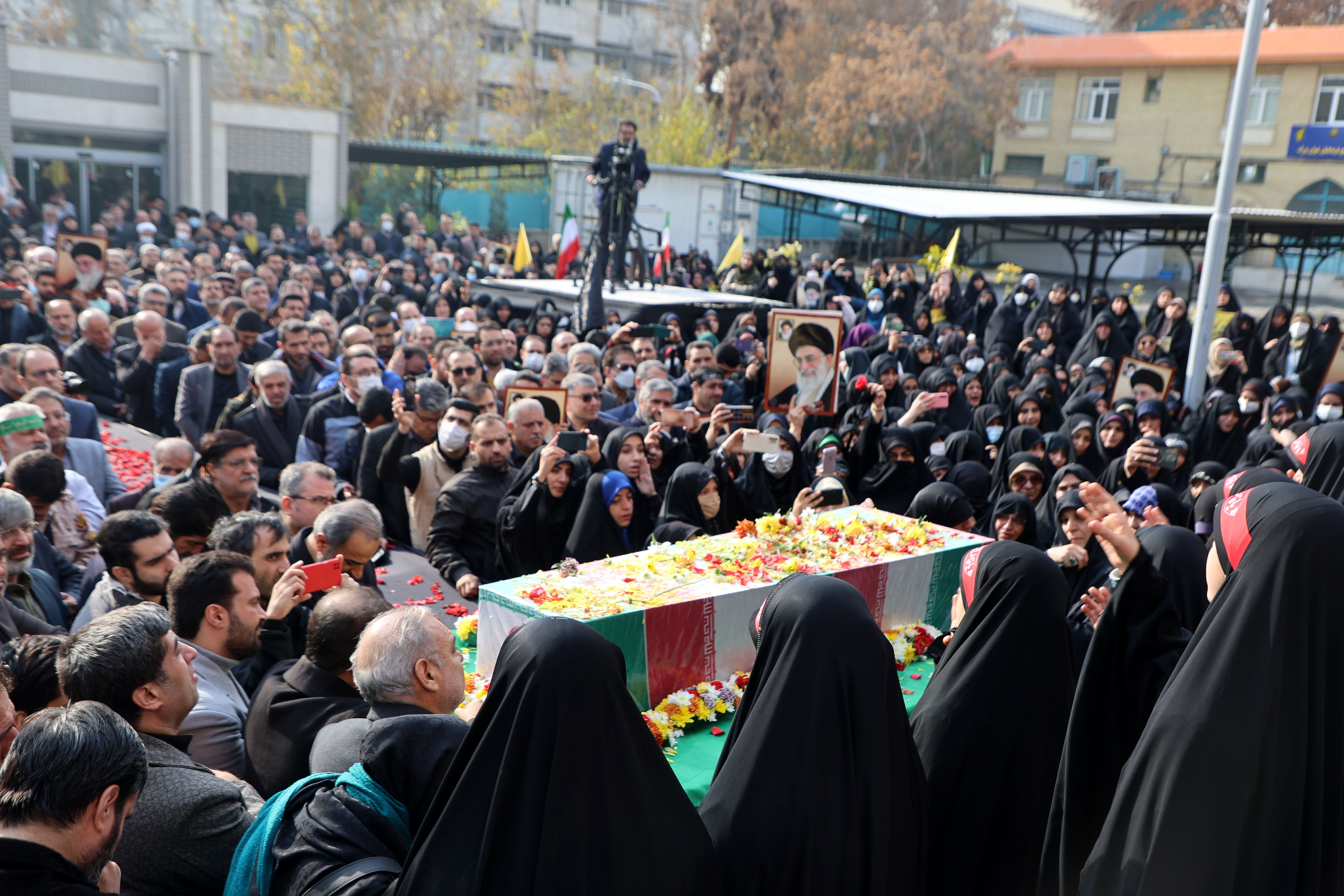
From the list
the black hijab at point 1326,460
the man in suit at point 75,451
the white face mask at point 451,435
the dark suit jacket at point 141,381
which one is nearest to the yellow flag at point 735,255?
the dark suit jacket at point 141,381

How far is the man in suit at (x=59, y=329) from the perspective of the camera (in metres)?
8.59

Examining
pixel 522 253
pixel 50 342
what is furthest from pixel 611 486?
pixel 522 253

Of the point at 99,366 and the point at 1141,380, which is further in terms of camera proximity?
the point at 1141,380

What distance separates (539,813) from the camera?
6.57 ft

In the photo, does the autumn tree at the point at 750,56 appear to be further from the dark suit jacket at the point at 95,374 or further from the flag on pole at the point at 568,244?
the dark suit jacket at the point at 95,374

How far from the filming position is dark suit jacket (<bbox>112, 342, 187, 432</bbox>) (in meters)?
8.09

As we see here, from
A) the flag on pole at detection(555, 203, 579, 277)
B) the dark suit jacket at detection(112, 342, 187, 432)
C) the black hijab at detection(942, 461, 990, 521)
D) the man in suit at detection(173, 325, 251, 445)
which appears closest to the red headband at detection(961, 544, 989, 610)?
the black hijab at detection(942, 461, 990, 521)

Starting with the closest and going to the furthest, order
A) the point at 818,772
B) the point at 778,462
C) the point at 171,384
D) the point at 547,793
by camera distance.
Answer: the point at 547,793, the point at 818,772, the point at 778,462, the point at 171,384

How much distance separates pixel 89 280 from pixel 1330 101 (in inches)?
1348

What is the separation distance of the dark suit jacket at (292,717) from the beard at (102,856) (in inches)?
27.9

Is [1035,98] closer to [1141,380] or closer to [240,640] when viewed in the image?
[1141,380]

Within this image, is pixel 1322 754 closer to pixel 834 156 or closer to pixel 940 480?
pixel 940 480

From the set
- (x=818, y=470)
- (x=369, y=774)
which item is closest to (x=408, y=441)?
(x=818, y=470)

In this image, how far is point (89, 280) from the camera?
36.2 ft
